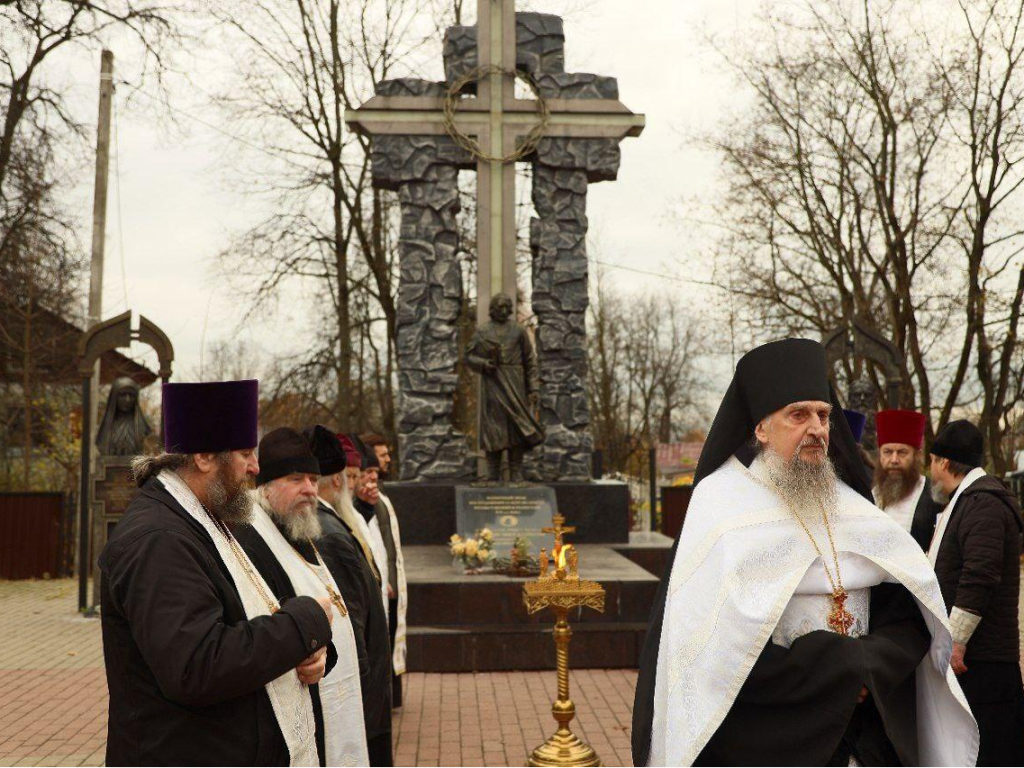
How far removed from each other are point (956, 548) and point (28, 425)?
1861cm

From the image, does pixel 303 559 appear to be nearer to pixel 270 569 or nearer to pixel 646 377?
pixel 270 569

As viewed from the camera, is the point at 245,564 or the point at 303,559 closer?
the point at 245,564

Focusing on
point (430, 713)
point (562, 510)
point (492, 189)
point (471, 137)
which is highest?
point (471, 137)

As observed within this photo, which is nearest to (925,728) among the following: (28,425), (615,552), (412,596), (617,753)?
(617,753)

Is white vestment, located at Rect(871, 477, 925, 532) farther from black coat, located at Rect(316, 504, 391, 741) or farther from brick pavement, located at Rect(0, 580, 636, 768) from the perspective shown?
black coat, located at Rect(316, 504, 391, 741)

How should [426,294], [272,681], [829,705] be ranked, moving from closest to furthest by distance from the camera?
[272,681], [829,705], [426,294]

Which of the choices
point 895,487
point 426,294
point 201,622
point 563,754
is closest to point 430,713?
point 563,754

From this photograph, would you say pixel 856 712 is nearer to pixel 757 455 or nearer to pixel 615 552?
pixel 757 455

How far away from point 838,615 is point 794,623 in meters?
0.13

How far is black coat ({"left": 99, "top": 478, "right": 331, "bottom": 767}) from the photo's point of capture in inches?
109

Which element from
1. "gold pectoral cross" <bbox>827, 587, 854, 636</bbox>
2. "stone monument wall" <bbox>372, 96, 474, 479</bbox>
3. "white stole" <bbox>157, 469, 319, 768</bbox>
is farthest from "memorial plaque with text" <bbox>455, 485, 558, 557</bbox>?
"white stole" <bbox>157, 469, 319, 768</bbox>

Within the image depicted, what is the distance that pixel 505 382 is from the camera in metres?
12.6

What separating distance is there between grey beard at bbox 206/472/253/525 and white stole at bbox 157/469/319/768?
42 millimetres

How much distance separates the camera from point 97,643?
10891mm
